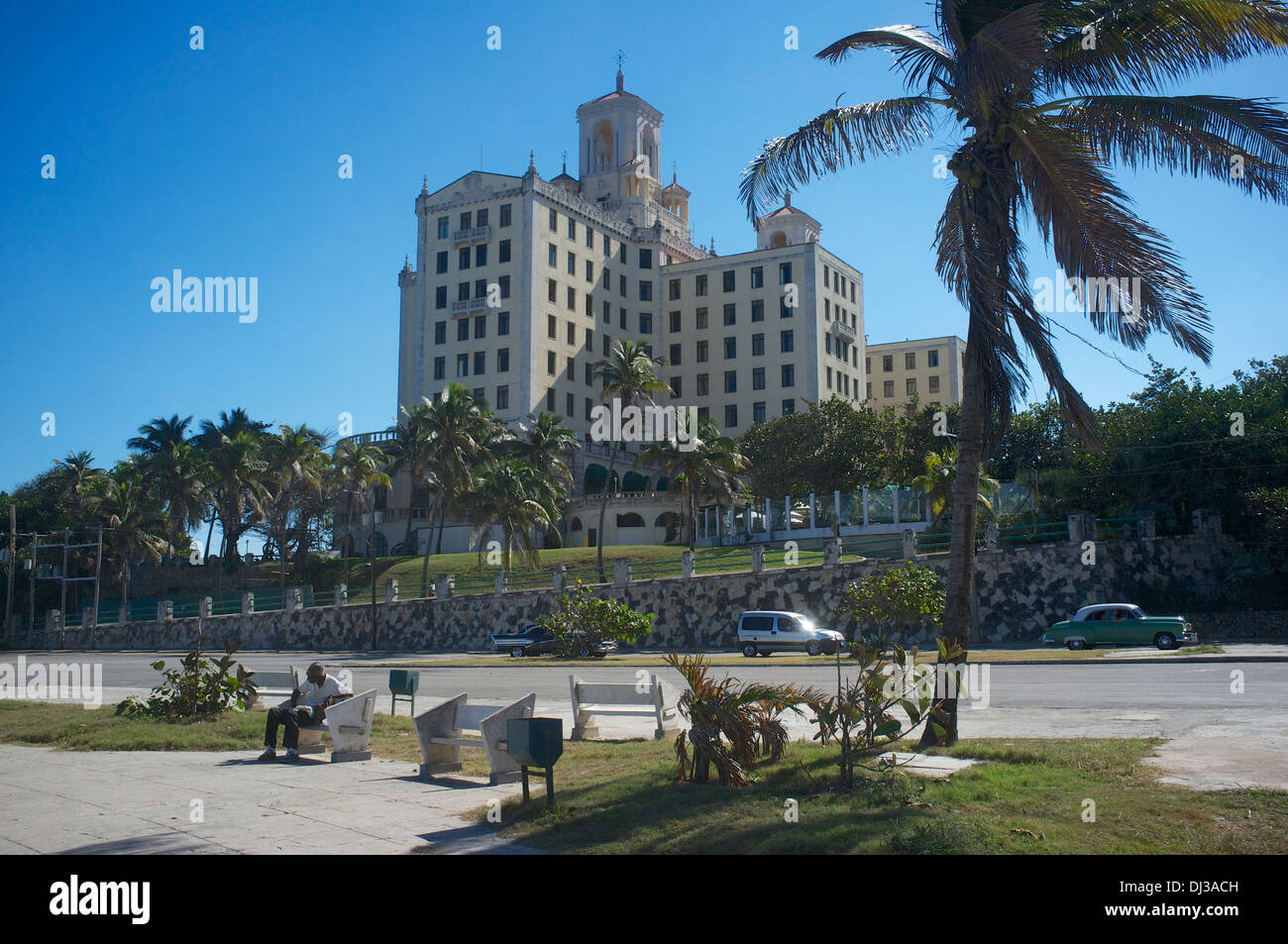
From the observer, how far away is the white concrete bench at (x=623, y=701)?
512 inches

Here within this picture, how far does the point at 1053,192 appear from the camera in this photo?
36.7 ft

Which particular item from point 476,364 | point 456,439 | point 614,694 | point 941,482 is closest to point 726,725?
point 614,694

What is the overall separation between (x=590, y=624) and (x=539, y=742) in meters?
27.7

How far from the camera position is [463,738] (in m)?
11.6

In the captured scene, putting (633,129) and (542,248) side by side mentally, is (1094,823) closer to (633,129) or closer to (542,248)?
(542,248)

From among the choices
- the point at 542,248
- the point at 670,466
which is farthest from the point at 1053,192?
the point at 542,248

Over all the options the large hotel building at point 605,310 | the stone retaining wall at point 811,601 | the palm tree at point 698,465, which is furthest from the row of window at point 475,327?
the stone retaining wall at point 811,601

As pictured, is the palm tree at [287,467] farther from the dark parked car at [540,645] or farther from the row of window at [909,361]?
the row of window at [909,361]

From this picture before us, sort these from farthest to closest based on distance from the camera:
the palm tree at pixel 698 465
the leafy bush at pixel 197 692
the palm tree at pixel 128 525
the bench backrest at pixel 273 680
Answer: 1. the palm tree at pixel 128 525
2. the palm tree at pixel 698 465
3. the bench backrest at pixel 273 680
4. the leafy bush at pixel 197 692

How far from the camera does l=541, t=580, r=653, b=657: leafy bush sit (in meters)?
35.5

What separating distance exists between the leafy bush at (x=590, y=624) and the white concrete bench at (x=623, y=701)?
840 inches

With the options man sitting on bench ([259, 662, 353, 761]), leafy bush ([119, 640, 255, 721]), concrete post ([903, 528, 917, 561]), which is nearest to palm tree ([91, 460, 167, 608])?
concrete post ([903, 528, 917, 561])
